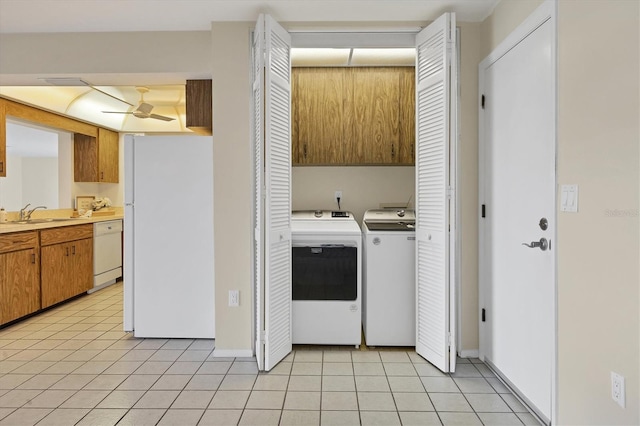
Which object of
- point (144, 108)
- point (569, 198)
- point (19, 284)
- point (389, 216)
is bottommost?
point (19, 284)

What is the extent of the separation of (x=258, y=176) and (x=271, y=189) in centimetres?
15

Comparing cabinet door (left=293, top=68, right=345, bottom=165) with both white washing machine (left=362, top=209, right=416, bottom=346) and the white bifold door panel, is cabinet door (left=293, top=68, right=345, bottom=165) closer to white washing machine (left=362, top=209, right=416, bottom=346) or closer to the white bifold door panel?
the white bifold door panel

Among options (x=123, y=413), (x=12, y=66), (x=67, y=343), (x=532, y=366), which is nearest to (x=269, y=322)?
(x=123, y=413)

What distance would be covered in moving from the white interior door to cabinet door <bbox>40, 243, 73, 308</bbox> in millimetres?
3973

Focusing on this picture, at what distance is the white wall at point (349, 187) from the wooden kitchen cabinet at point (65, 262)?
8.13 feet

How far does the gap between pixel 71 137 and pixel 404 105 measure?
439 cm

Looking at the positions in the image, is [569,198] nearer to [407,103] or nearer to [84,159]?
[407,103]

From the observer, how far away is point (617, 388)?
1.37 metres

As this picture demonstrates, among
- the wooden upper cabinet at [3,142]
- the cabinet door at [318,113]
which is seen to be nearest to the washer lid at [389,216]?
the cabinet door at [318,113]

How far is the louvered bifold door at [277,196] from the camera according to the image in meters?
2.39

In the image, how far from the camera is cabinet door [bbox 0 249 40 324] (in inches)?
125

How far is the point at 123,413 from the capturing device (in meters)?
1.95

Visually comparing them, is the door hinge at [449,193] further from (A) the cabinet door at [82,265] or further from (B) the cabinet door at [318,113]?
(A) the cabinet door at [82,265]

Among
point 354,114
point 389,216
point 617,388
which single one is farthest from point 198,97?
point 617,388
